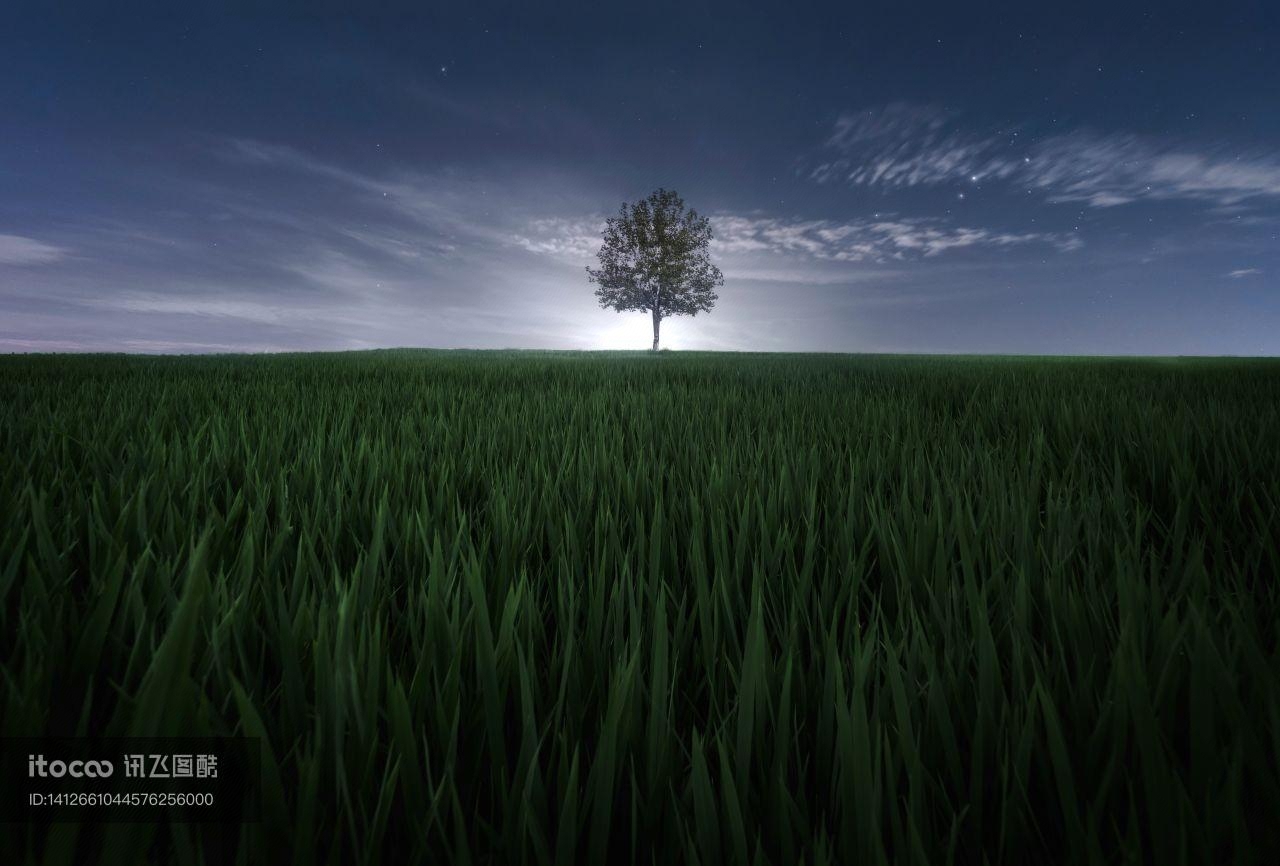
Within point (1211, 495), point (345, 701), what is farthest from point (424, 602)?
point (1211, 495)

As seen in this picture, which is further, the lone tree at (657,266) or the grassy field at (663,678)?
the lone tree at (657,266)

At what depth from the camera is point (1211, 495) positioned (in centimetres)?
130

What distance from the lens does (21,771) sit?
0.40m

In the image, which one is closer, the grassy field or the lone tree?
the grassy field

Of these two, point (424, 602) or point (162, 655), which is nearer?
point (162, 655)

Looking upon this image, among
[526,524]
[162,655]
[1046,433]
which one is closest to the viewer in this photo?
[162,655]

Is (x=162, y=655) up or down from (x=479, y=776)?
up

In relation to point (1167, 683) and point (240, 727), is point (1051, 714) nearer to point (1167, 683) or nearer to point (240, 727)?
point (1167, 683)

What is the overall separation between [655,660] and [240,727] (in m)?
0.33

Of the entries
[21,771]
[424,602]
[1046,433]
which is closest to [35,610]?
[21,771]

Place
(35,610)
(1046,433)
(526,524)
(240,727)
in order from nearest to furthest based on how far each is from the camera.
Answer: (240,727)
(35,610)
(526,524)
(1046,433)

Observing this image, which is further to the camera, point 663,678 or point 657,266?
point 657,266

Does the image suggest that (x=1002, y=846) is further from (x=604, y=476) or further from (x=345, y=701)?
(x=604, y=476)

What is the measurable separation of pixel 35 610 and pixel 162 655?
472 mm
